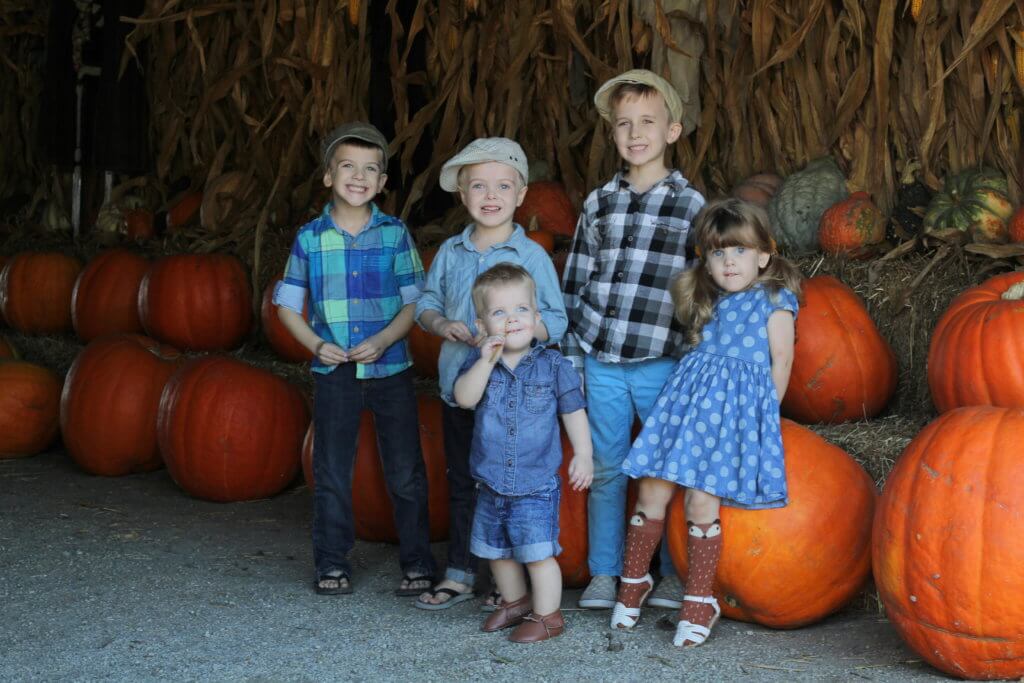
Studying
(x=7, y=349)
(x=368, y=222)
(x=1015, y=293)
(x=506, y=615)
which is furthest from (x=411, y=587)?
(x=7, y=349)

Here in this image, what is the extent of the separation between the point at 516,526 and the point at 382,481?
97cm

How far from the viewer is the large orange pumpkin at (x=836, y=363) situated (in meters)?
3.59

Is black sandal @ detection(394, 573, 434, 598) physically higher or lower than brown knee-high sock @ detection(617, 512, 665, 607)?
lower

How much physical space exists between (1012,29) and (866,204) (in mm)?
774

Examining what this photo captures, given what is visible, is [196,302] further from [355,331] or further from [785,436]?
[785,436]

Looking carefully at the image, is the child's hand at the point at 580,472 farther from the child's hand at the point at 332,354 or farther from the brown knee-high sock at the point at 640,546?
the child's hand at the point at 332,354

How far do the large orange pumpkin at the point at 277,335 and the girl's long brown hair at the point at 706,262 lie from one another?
2.42 metres

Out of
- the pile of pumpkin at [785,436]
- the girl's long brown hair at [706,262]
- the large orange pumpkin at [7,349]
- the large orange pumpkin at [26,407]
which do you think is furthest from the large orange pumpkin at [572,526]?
the large orange pumpkin at [7,349]

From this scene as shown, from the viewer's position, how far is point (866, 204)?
13.6 ft

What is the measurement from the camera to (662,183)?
3.35 meters

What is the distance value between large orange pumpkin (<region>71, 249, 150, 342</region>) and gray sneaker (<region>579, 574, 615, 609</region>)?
340 centimetres

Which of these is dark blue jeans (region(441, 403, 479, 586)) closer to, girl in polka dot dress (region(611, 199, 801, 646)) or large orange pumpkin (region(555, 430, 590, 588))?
large orange pumpkin (region(555, 430, 590, 588))

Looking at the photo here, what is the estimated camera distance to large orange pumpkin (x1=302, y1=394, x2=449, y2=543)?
3895mm

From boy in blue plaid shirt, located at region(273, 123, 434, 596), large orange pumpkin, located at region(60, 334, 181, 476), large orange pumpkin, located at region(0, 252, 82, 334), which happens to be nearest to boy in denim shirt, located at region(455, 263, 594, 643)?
boy in blue plaid shirt, located at region(273, 123, 434, 596)
